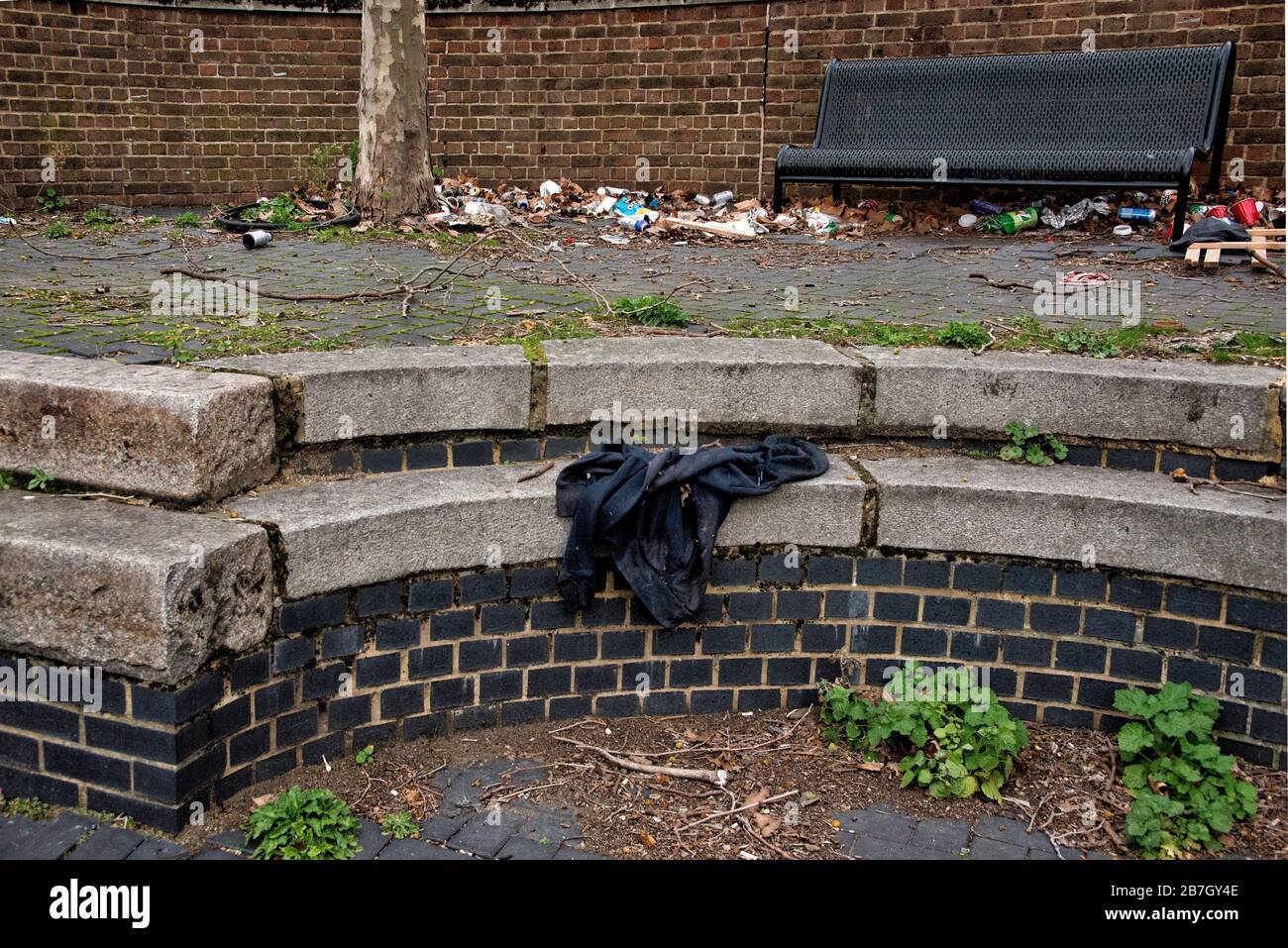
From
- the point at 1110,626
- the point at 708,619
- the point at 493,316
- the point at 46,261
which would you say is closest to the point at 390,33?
the point at 46,261

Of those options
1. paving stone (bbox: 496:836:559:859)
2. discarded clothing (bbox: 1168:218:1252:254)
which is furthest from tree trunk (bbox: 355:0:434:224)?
paving stone (bbox: 496:836:559:859)

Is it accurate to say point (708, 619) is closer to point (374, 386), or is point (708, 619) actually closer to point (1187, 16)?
point (374, 386)

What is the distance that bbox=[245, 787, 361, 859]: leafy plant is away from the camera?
338 centimetres

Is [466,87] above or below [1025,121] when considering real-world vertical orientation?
above

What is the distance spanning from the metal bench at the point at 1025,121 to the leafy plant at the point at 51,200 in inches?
267

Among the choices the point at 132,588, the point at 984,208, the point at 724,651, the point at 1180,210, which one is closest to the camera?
the point at 132,588

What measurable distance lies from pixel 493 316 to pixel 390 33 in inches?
187

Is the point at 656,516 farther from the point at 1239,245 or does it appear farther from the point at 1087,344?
the point at 1239,245

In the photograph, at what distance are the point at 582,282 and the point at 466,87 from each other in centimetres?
691

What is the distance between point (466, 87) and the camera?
12.6 meters

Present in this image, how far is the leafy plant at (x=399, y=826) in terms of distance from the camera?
356 cm

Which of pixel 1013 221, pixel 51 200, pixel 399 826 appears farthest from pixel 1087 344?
pixel 51 200

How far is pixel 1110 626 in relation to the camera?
4.12 metres

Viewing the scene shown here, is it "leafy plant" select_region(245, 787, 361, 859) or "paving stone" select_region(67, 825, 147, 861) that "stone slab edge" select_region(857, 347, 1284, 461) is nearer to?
"leafy plant" select_region(245, 787, 361, 859)
